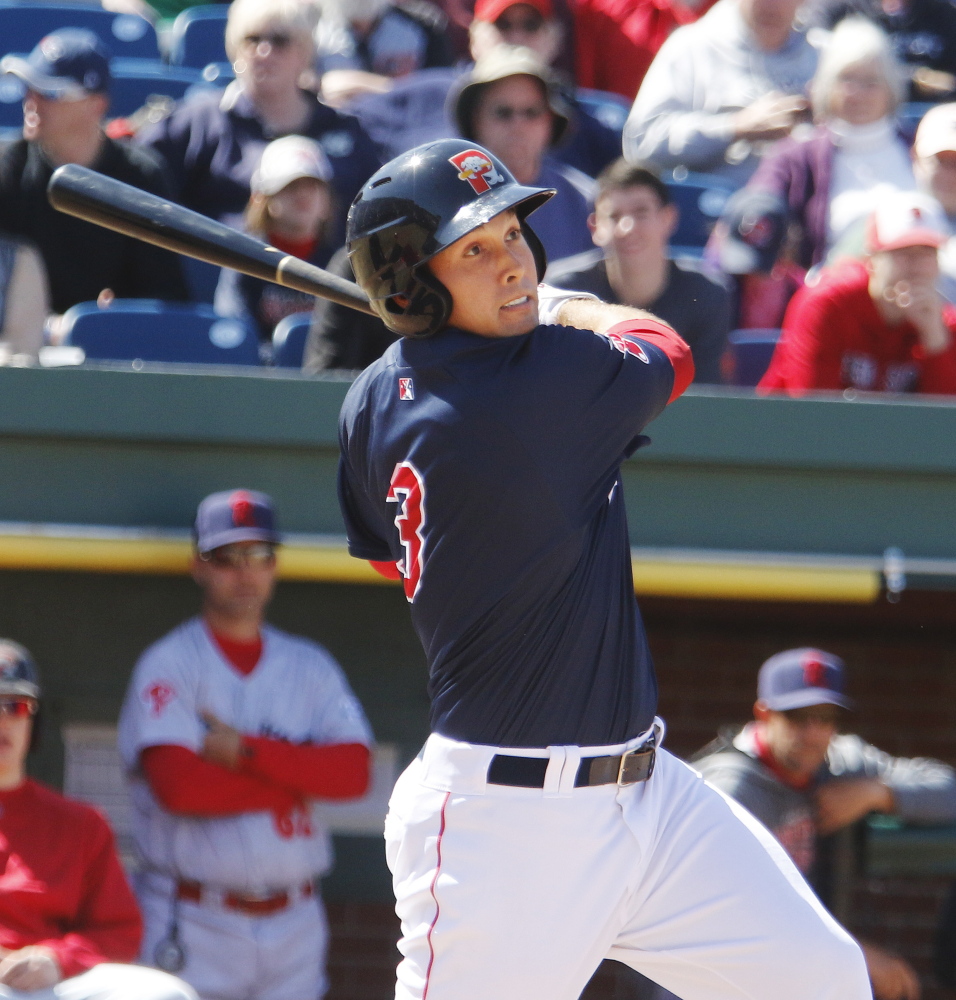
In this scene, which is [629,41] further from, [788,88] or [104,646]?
[104,646]

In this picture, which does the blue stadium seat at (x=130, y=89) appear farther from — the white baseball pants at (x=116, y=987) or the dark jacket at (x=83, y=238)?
the white baseball pants at (x=116, y=987)

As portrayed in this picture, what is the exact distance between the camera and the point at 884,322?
4367mm

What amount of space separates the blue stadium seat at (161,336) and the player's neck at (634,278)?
3.47 feet

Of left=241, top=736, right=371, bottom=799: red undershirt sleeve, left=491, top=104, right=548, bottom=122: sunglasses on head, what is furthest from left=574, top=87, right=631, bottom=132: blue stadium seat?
left=241, top=736, right=371, bottom=799: red undershirt sleeve

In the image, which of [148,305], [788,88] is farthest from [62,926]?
[788,88]

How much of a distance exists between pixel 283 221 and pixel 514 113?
0.80 metres

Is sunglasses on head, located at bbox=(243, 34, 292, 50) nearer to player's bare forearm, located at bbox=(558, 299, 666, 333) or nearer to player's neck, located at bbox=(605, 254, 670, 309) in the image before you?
player's neck, located at bbox=(605, 254, 670, 309)

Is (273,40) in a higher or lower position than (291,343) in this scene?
higher

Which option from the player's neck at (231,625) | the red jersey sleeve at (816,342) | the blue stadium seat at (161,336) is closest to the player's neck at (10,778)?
the player's neck at (231,625)

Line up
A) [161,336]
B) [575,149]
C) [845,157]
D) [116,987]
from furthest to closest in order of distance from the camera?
[575,149]
[845,157]
[161,336]
[116,987]

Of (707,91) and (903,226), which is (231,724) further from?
(707,91)

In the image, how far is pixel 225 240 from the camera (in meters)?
2.72

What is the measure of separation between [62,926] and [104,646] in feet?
3.39

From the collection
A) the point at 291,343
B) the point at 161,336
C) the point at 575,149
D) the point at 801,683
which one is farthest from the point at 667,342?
the point at 575,149
